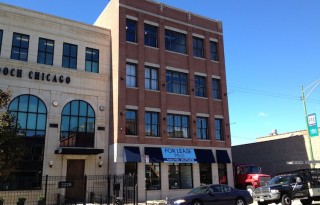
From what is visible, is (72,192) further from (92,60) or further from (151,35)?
(151,35)

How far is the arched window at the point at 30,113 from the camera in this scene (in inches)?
1016

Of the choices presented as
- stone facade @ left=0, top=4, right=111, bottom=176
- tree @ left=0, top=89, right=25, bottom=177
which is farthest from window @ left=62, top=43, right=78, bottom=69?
tree @ left=0, top=89, right=25, bottom=177

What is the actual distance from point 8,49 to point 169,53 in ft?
46.4

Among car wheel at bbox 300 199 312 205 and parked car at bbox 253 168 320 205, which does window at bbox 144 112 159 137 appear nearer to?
parked car at bbox 253 168 320 205

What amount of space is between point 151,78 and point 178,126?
5.07 metres

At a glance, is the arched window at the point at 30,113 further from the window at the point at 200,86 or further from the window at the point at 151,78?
the window at the point at 200,86

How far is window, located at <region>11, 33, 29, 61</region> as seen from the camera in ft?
87.8

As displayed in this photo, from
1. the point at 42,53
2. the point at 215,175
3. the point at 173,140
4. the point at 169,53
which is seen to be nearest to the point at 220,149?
the point at 215,175

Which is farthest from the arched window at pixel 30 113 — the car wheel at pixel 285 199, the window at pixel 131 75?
the car wheel at pixel 285 199

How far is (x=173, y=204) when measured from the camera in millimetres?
18375

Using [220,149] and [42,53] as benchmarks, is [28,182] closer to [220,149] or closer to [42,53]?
[42,53]

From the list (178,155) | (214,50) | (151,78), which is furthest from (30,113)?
(214,50)

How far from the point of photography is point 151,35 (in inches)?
1284

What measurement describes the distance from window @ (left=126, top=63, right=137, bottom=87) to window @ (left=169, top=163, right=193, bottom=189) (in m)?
7.91
